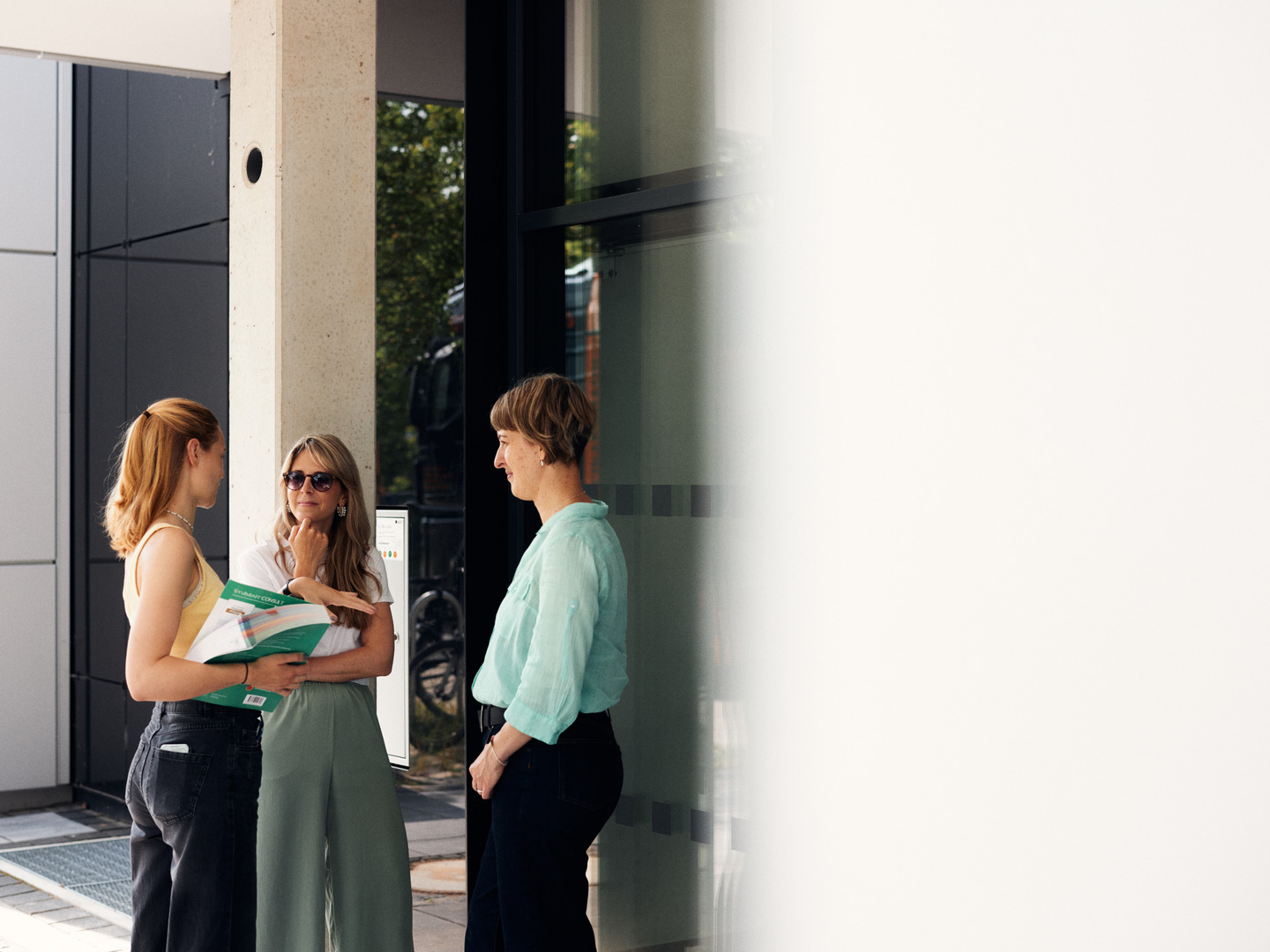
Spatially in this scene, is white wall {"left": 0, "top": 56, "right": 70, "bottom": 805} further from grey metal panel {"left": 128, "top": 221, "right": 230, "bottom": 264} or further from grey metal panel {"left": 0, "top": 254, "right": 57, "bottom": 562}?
grey metal panel {"left": 128, "top": 221, "right": 230, "bottom": 264}

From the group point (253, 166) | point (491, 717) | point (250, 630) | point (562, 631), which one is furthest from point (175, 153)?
point (562, 631)

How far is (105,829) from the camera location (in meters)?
7.20

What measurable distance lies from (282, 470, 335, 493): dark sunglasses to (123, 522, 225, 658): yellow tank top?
502 millimetres

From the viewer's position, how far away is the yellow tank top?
3.10m

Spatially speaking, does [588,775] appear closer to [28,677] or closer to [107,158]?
[28,677]

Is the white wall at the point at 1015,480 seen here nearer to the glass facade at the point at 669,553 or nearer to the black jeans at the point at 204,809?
the glass facade at the point at 669,553

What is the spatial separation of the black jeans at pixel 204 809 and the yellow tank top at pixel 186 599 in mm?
148

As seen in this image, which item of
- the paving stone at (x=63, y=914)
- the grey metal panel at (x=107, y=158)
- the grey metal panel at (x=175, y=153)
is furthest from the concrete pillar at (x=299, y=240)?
the grey metal panel at (x=107, y=158)

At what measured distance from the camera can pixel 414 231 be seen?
48.3 ft

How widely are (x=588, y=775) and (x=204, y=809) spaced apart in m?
0.89

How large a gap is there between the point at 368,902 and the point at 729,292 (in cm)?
195

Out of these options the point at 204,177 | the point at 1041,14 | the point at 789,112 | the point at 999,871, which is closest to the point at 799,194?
the point at 789,112

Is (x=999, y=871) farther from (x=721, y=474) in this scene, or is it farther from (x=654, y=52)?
(x=654, y=52)

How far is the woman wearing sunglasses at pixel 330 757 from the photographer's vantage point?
3537 millimetres
